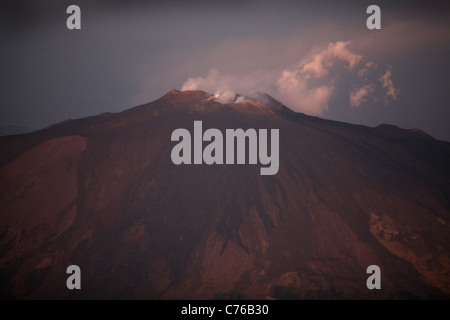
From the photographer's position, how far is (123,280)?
36250 mm

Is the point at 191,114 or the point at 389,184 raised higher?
the point at 191,114

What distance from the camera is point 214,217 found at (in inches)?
1790

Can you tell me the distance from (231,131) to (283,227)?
19549 mm

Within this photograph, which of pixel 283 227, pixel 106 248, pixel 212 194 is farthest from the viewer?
pixel 212 194

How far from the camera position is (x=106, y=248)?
40.3 m

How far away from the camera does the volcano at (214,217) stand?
36188 millimetres

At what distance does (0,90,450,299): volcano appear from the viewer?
119 ft

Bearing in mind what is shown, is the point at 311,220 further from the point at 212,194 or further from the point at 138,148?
the point at 138,148

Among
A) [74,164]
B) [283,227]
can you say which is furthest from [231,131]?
[74,164]

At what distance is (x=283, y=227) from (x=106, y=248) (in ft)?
75.5

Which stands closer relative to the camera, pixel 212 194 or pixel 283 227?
pixel 283 227

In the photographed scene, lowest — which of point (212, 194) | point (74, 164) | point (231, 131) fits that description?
point (212, 194)

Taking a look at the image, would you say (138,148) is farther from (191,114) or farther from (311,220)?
(311,220)
